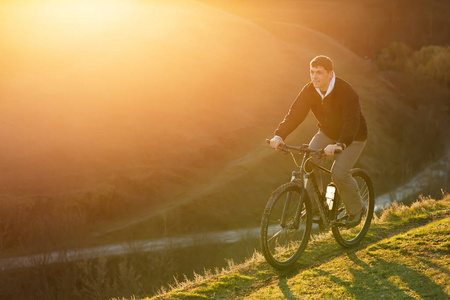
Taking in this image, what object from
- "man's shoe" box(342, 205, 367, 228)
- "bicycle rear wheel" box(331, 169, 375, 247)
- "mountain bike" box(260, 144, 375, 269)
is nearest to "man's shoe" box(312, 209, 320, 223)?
"mountain bike" box(260, 144, 375, 269)

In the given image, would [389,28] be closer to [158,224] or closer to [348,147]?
[158,224]

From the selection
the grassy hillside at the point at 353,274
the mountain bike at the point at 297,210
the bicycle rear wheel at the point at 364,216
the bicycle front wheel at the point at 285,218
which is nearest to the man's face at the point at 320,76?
the mountain bike at the point at 297,210

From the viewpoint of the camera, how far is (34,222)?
129 feet

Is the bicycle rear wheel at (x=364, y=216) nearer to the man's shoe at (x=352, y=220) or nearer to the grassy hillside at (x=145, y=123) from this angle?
the man's shoe at (x=352, y=220)

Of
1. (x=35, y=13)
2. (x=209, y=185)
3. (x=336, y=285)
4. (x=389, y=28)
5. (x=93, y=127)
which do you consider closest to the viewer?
(x=336, y=285)

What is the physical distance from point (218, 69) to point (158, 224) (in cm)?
3501

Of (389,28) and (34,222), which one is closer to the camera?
(34,222)

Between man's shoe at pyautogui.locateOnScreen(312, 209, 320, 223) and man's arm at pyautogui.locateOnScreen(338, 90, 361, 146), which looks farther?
man's shoe at pyautogui.locateOnScreen(312, 209, 320, 223)

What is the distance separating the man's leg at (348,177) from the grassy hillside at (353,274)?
690 millimetres

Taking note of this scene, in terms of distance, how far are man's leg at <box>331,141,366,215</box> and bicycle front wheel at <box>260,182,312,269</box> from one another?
56cm

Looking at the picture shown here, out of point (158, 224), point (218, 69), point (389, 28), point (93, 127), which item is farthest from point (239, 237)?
point (389, 28)

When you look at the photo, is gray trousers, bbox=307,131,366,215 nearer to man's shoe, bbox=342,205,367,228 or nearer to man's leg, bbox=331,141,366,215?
man's leg, bbox=331,141,366,215

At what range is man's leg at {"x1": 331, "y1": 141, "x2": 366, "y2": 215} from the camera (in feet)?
21.5

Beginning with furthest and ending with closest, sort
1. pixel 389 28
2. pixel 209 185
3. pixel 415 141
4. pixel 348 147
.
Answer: pixel 389 28 < pixel 415 141 < pixel 209 185 < pixel 348 147
